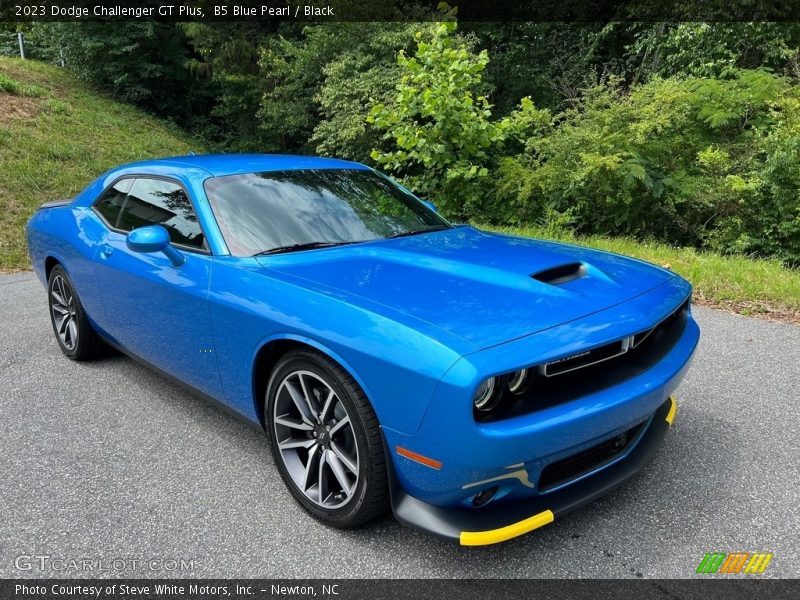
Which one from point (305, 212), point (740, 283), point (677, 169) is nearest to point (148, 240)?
point (305, 212)

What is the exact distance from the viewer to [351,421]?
2092 mm

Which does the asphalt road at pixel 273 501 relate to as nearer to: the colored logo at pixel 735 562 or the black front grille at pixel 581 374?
the colored logo at pixel 735 562

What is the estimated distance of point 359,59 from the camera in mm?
12898

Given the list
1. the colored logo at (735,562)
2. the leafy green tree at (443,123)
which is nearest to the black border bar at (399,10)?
the leafy green tree at (443,123)

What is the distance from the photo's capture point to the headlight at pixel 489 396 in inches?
74.1

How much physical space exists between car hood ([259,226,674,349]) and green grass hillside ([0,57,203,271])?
7130 mm

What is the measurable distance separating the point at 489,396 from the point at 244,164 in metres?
2.16

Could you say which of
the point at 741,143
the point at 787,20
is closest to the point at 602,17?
the point at 787,20

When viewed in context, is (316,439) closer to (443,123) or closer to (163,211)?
(163,211)

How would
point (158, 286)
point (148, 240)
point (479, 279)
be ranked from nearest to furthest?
point (479, 279)
point (148, 240)
point (158, 286)

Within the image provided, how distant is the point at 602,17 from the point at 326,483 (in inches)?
697

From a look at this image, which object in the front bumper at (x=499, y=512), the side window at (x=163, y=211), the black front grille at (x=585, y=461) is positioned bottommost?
the front bumper at (x=499, y=512)

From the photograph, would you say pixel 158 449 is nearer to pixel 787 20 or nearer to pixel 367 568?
pixel 367 568

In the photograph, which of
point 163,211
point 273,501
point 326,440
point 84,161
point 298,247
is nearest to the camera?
→ point 326,440
